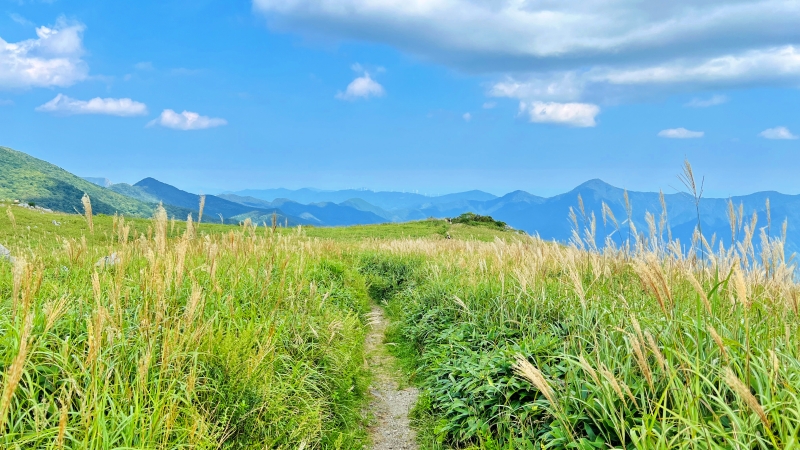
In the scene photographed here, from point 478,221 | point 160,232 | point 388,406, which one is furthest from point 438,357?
point 478,221

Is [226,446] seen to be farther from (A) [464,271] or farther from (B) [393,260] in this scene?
(B) [393,260]

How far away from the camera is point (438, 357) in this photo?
6453mm

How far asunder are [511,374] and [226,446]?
9.04ft

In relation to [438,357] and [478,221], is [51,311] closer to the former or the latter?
[438,357]

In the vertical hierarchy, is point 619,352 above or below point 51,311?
below

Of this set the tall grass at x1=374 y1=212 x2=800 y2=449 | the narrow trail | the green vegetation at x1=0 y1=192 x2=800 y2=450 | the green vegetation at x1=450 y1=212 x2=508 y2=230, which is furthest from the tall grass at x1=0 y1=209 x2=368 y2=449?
the green vegetation at x1=450 y1=212 x2=508 y2=230

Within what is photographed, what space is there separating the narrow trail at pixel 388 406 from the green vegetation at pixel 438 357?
0.67 ft

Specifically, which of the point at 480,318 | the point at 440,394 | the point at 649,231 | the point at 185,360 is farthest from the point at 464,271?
the point at 185,360

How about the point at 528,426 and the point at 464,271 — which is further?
the point at 464,271

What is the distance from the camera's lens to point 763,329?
13.4 ft

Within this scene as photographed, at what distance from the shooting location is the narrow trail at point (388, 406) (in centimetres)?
504

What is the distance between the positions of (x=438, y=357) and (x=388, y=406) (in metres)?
0.99

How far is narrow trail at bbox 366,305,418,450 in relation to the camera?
5035 mm

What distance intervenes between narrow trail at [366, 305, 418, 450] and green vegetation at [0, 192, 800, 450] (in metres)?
0.20
